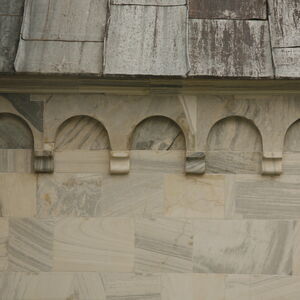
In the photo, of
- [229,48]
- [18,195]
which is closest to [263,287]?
[229,48]

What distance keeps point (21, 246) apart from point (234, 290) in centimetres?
153

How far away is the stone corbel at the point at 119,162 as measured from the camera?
6.80 m

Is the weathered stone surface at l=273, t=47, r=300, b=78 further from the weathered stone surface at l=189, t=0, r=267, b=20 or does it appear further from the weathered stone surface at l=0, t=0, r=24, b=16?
the weathered stone surface at l=0, t=0, r=24, b=16

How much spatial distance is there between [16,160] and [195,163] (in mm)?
1276

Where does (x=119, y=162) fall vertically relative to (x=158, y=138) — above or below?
below

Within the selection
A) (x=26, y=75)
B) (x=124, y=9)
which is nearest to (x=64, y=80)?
(x=26, y=75)

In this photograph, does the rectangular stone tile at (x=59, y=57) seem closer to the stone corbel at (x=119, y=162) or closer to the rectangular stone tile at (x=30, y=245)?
the stone corbel at (x=119, y=162)

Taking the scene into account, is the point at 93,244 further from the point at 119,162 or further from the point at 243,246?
the point at 243,246

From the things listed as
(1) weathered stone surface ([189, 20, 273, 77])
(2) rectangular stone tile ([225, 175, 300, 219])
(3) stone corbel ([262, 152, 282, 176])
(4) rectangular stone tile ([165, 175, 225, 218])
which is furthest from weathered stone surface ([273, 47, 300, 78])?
(4) rectangular stone tile ([165, 175, 225, 218])

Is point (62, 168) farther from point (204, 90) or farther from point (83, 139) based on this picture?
point (204, 90)

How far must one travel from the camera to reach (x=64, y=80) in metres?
6.76

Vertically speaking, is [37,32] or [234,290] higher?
[37,32]

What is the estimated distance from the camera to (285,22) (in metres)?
6.95

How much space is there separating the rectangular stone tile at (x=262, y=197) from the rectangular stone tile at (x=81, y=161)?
902mm
